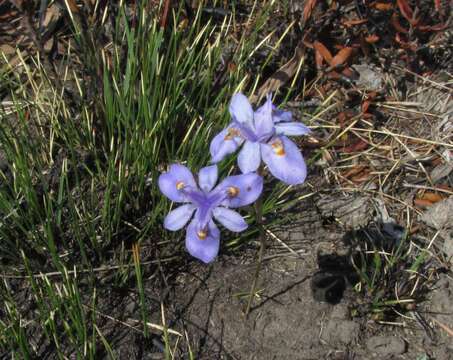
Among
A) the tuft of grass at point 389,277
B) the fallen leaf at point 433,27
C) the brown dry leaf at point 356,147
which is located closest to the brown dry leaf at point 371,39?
the fallen leaf at point 433,27

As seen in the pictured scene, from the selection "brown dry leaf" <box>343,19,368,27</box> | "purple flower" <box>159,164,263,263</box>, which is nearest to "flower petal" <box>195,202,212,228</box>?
"purple flower" <box>159,164,263,263</box>

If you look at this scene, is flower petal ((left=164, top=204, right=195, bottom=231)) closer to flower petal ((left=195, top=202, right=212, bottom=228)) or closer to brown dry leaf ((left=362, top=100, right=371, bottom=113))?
flower petal ((left=195, top=202, right=212, bottom=228))

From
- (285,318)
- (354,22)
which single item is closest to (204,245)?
(285,318)

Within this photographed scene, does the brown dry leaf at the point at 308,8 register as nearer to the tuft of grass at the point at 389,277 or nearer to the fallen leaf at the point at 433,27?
the fallen leaf at the point at 433,27

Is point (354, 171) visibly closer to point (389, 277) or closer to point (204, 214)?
point (389, 277)

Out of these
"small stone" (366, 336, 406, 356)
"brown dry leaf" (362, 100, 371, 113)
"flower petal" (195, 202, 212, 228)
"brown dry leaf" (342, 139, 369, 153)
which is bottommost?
"small stone" (366, 336, 406, 356)

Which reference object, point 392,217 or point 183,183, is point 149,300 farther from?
point 392,217
